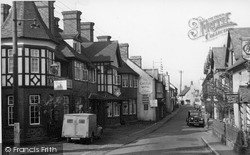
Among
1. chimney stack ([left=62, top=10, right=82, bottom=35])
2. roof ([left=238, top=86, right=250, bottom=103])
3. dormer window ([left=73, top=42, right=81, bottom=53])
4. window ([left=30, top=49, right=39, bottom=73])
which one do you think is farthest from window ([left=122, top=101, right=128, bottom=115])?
roof ([left=238, top=86, right=250, bottom=103])

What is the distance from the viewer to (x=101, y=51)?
140 feet

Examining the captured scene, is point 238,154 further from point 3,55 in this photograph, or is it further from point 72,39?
point 72,39

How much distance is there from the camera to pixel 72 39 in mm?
36344

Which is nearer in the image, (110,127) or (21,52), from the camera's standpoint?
(21,52)

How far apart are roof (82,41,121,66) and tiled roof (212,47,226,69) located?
13.4 meters

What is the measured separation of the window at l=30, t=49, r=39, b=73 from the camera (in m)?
27.0

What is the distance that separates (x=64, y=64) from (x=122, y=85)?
65.6ft

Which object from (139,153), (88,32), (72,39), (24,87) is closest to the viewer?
(139,153)

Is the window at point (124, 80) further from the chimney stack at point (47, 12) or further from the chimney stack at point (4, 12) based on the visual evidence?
the chimney stack at point (4, 12)

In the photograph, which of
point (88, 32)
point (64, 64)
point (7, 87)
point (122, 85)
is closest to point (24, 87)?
point (7, 87)

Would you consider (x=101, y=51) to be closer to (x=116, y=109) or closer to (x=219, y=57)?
(x=116, y=109)

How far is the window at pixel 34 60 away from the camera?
2700 centimetres

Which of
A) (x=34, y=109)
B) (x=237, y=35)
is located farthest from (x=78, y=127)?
(x=237, y=35)

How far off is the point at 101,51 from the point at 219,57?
656 inches
